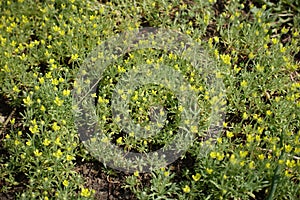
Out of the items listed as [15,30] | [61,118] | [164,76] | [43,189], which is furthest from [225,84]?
[15,30]

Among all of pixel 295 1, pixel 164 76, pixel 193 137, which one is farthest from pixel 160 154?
pixel 295 1

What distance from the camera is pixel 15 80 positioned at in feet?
15.0

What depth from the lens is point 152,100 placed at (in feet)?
13.8

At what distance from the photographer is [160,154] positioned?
393cm

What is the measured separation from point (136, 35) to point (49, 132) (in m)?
1.49

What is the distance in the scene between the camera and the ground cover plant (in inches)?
145

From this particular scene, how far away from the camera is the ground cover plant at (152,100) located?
3680mm

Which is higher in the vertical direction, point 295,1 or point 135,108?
point 295,1

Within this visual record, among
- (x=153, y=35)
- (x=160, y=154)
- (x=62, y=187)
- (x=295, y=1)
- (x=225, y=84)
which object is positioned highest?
(x=295, y=1)

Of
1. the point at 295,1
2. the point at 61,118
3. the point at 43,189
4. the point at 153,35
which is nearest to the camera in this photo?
the point at 43,189

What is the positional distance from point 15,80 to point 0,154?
2.83 feet

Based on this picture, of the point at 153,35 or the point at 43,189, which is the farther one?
the point at 153,35

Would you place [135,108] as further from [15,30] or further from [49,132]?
[15,30]

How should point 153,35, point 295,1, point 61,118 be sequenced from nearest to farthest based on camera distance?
point 61,118 < point 153,35 < point 295,1
